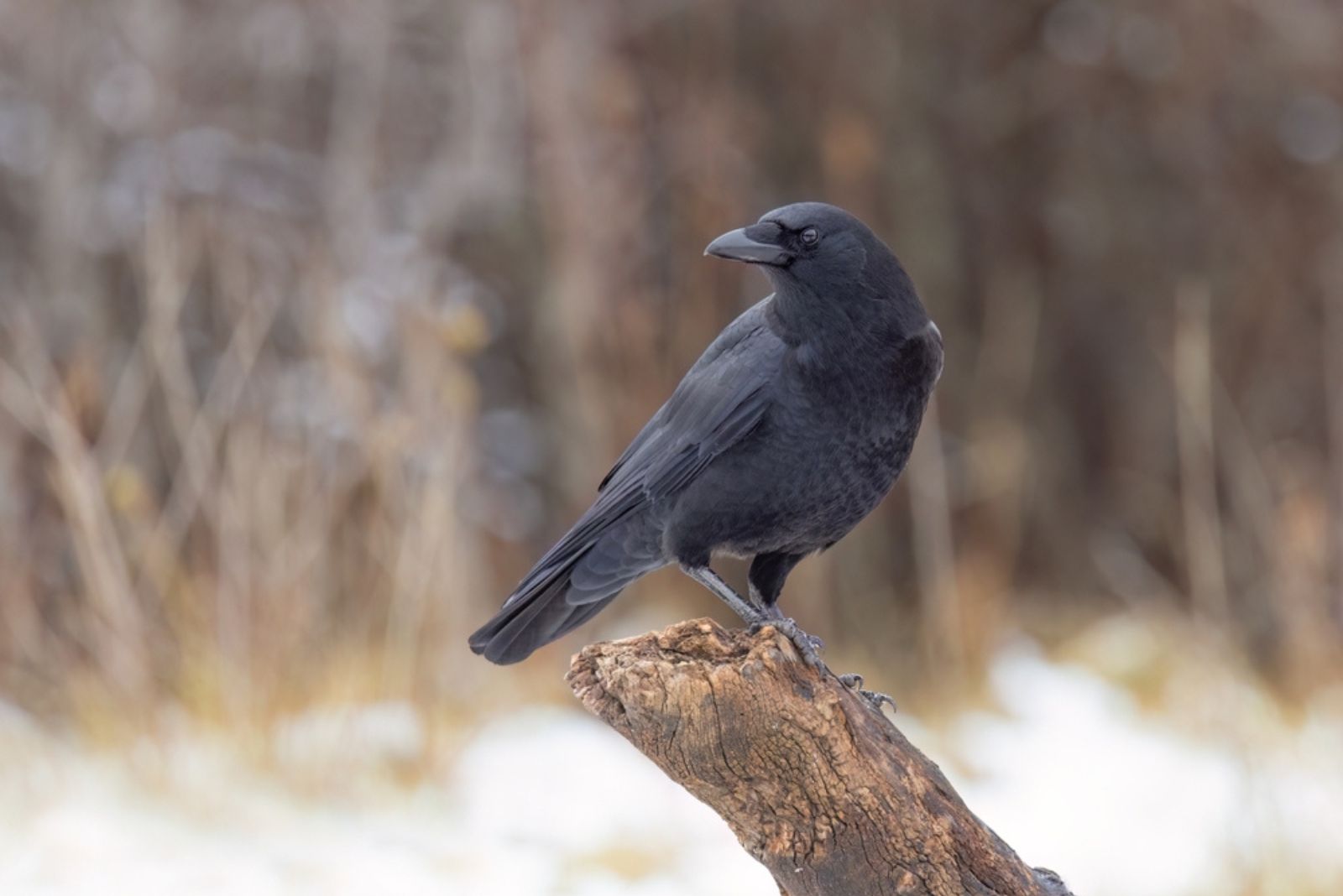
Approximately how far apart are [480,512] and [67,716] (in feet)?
6.64

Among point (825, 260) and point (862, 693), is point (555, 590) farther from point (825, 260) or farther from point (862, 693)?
point (825, 260)

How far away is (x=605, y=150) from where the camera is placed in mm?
6094

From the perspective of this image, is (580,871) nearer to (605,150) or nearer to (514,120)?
(605,150)

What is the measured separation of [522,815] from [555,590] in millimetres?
1680

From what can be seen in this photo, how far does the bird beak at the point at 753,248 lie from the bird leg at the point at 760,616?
2.01ft

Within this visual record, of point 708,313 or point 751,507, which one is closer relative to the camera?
point 751,507

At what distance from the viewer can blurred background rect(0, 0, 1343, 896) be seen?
4.34 meters

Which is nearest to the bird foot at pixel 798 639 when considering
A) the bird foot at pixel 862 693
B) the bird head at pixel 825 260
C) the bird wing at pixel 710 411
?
the bird foot at pixel 862 693

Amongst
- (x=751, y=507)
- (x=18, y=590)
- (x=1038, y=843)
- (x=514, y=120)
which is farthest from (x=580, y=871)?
(x=514, y=120)

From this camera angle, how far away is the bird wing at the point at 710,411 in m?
2.83

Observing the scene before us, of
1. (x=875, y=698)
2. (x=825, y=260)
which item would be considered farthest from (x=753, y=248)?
(x=875, y=698)

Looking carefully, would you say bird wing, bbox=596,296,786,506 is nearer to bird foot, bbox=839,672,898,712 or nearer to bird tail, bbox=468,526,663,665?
bird tail, bbox=468,526,663,665

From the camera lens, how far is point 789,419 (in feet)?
9.13

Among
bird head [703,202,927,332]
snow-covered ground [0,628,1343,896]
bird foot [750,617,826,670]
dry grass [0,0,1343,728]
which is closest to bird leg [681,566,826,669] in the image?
bird foot [750,617,826,670]
